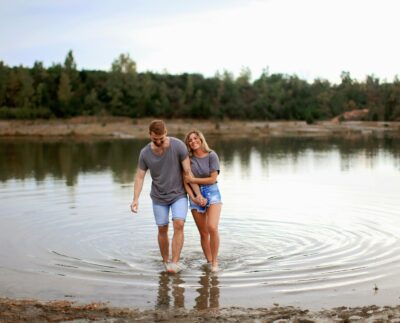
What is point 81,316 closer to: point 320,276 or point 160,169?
point 160,169

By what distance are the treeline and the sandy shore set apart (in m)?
3.16

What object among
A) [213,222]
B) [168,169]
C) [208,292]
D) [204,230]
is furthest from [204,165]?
[208,292]

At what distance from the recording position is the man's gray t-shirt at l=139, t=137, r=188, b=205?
8.73 metres

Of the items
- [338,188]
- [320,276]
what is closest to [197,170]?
[320,276]

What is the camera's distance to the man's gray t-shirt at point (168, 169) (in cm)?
873

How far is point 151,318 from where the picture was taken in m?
6.67

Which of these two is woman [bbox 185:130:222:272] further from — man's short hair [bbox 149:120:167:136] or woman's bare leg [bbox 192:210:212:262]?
man's short hair [bbox 149:120:167:136]

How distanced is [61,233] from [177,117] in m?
73.8

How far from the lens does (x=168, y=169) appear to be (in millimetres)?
8766

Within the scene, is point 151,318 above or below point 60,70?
below

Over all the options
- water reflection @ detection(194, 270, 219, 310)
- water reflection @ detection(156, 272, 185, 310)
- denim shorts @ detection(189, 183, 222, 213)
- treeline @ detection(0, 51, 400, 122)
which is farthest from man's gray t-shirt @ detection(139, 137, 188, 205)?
treeline @ detection(0, 51, 400, 122)

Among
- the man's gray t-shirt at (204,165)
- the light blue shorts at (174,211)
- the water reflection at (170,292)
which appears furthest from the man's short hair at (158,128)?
the water reflection at (170,292)

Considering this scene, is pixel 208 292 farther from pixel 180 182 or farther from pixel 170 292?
pixel 180 182

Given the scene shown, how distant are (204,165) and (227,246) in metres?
2.24
